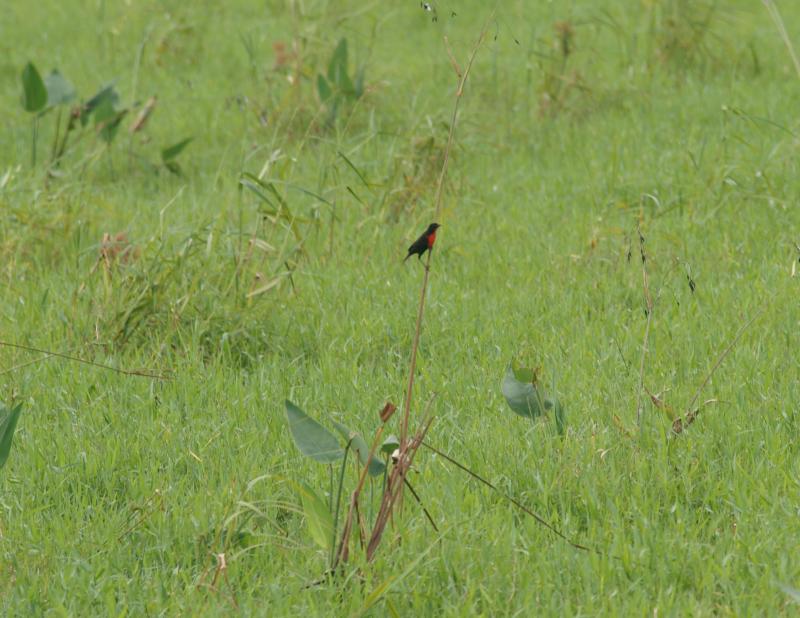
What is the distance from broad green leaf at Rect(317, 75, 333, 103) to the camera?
5.22 metres

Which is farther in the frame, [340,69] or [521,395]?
[340,69]

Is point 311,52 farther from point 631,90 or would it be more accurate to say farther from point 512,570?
point 512,570

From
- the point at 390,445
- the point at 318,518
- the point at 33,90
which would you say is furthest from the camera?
the point at 33,90

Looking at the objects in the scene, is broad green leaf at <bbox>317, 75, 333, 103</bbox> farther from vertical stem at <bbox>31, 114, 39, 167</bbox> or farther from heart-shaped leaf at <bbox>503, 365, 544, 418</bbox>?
heart-shaped leaf at <bbox>503, 365, 544, 418</bbox>

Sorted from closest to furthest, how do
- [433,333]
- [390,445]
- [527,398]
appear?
[390,445]
[527,398]
[433,333]

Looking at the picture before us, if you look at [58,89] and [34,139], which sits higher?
[58,89]

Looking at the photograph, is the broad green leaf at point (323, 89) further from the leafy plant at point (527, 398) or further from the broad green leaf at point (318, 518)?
the broad green leaf at point (318, 518)

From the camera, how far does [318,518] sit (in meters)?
2.34

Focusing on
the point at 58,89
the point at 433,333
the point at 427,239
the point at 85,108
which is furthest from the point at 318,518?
the point at 58,89

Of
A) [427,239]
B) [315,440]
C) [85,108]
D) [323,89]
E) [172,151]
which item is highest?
[427,239]

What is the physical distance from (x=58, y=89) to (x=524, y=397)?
328 cm

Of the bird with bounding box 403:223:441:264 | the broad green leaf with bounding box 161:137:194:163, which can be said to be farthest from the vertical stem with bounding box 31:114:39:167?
the bird with bounding box 403:223:441:264

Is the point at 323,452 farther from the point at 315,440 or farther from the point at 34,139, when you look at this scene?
the point at 34,139

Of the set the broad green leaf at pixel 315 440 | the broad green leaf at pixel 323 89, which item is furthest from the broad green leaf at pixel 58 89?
the broad green leaf at pixel 315 440
